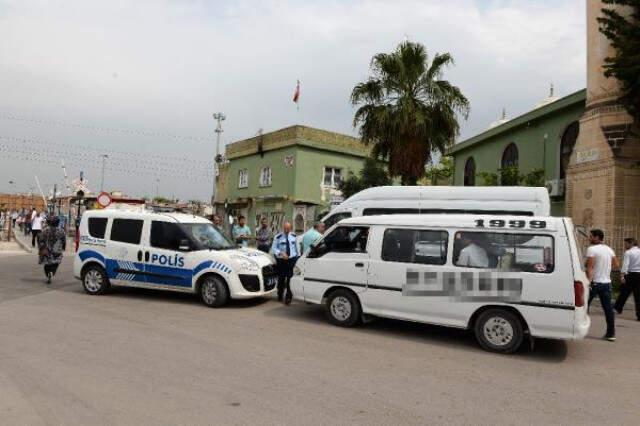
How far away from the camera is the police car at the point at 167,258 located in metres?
9.54

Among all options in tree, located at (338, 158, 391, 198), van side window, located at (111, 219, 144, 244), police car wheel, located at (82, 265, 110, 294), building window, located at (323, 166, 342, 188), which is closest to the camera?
van side window, located at (111, 219, 144, 244)

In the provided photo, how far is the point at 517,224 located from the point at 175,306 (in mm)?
6138

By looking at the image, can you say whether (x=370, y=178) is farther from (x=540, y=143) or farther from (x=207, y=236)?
(x=207, y=236)

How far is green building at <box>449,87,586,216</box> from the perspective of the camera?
18.0 m

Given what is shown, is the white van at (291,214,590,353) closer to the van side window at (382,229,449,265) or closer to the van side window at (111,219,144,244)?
the van side window at (382,229,449,265)

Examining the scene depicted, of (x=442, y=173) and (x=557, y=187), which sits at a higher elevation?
(x=442, y=173)

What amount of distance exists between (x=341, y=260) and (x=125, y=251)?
472 cm

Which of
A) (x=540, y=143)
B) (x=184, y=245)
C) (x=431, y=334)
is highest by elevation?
(x=540, y=143)

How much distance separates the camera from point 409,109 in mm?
16969

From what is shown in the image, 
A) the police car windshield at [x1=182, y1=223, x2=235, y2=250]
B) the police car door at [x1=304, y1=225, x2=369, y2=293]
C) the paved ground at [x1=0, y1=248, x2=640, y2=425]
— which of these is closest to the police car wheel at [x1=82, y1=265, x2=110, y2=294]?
the paved ground at [x1=0, y1=248, x2=640, y2=425]

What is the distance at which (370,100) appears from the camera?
17.8 metres

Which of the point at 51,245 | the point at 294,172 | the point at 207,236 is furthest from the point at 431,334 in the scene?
the point at 294,172

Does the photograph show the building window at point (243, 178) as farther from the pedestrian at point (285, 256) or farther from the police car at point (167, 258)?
the pedestrian at point (285, 256)

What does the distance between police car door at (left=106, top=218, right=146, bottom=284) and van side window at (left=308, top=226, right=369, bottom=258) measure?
12.3 ft
